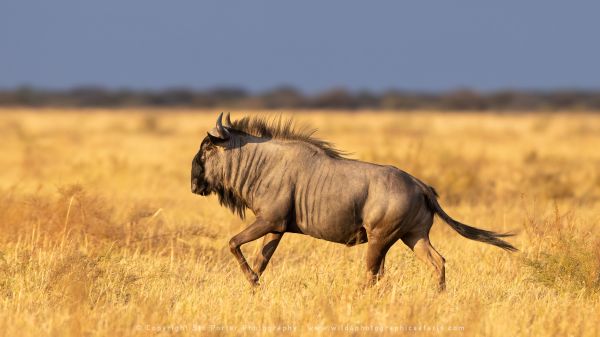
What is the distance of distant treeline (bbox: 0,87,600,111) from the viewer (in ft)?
347

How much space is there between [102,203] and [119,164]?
9217 millimetres

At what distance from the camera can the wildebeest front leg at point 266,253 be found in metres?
8.77

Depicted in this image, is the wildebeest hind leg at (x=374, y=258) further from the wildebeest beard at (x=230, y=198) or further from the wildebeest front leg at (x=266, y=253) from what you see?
the wildebeest beard at (x=230, y=198)

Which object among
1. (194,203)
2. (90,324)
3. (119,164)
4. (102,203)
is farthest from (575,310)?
(119,164)

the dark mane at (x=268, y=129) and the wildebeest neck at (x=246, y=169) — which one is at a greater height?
the dark mane at (x=268, y=129)

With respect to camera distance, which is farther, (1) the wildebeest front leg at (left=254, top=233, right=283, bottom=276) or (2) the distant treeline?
(2) the distant treeline

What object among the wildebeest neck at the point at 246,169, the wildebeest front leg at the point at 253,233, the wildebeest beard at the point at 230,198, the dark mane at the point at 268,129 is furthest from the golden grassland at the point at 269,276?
the dark mane at the point at 268,129

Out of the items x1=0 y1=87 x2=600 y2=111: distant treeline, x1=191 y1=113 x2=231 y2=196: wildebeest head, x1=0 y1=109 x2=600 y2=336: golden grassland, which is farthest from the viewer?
x1=0 y1=87 x2=600 y2=111: distant treeline

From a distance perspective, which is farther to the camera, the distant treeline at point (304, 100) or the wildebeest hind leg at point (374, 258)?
the distant treeline at point (304, 100)

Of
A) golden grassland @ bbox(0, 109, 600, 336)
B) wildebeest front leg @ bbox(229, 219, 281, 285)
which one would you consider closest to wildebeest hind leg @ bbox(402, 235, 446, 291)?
golden grassland @ bbox(0, 109, 600, 336)

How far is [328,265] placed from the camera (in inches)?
364

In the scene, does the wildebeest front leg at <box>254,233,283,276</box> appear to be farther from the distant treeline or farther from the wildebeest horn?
the distant treeline

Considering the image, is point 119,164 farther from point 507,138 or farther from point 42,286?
point 507,138

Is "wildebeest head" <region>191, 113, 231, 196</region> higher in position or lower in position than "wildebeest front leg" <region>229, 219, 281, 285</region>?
higher
